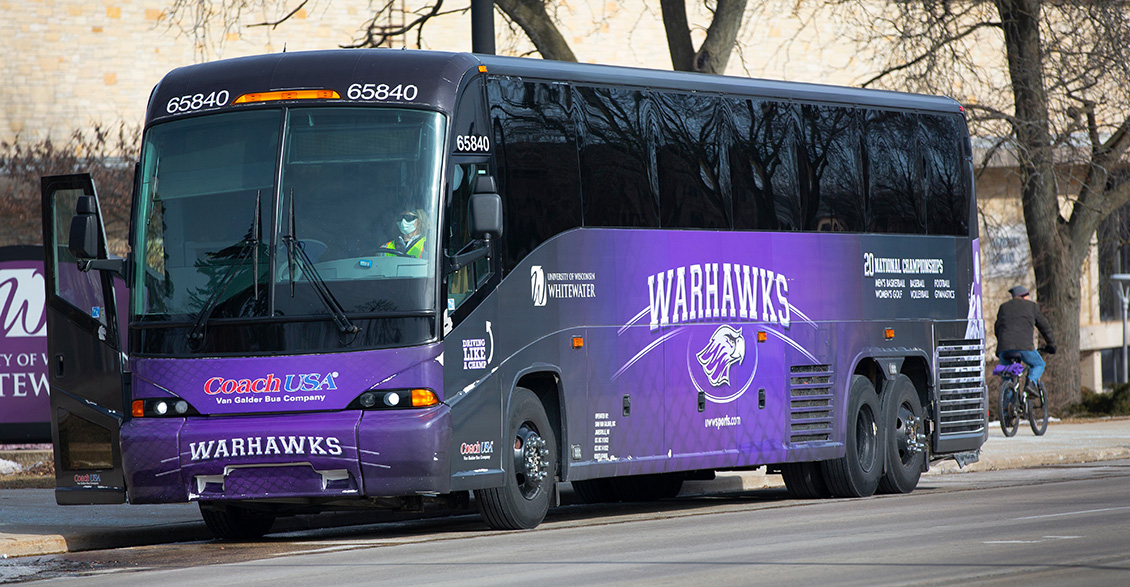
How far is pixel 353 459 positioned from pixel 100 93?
39507 millimetres

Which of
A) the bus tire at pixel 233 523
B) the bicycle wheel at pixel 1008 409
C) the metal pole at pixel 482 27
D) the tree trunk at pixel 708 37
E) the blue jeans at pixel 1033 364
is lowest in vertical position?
the bus tire at pixel 233 523

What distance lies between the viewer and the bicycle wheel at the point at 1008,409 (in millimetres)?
24156

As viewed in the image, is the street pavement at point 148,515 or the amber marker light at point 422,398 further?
the street pavement at point 148,515

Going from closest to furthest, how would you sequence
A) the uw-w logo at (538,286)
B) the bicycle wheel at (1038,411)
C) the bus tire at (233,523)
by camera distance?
the uw-w logo at (538,286) → the bus tire at (233,523) → the bicycle wheel at (1038,411)

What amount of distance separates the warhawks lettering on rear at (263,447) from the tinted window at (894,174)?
23.3 ft

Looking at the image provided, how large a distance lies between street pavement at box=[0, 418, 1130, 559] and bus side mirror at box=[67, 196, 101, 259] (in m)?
2.05

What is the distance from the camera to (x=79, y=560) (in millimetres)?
11617

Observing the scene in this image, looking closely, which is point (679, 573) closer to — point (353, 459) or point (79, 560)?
point (353, 459)

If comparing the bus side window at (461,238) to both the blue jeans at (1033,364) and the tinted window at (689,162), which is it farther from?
the blue jeans at (1033,364)

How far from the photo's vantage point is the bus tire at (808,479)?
16.6 metres

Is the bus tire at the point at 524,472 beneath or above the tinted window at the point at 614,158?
beneath

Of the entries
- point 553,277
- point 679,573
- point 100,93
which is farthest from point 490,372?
point 100,93

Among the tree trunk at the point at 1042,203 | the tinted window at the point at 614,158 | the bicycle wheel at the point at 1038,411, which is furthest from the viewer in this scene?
the tree trunk at the point at 1042,203

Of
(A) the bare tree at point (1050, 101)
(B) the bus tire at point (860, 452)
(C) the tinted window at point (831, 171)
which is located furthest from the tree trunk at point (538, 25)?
(B) the bus tire at point (860, 452)
